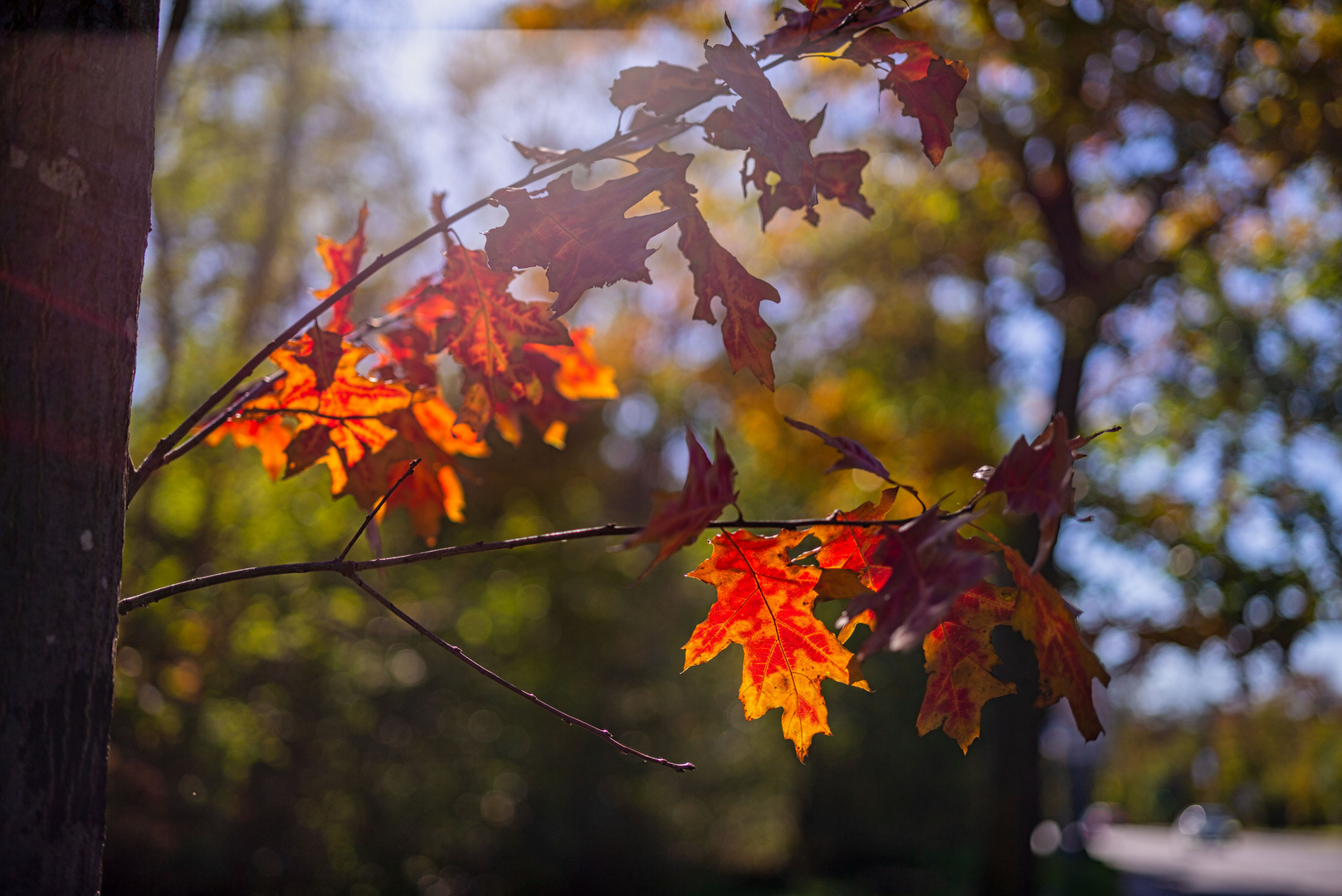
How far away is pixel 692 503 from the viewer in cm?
93

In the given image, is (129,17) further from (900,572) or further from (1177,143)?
(1177,143)

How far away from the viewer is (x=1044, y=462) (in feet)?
3.05

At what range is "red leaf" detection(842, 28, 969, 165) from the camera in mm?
1241

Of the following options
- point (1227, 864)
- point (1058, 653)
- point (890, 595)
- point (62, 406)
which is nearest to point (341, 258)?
point (62, 406)

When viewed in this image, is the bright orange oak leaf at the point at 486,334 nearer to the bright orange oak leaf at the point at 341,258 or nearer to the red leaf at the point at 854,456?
the bright orange oak leaf at the point at 341,258

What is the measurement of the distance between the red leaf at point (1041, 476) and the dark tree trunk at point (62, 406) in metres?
0.97

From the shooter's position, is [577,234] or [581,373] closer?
[577,234]

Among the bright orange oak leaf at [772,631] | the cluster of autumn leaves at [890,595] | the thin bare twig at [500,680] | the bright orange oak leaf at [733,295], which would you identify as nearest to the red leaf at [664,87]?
the bright orange oak leaf at [733,295]

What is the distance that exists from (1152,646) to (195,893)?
705 cm

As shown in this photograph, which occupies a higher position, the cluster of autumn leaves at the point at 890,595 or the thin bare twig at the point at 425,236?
the thin bare twig at the point at 425,236

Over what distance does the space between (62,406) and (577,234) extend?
1.95 feet

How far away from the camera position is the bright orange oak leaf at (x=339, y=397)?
135 centimetres

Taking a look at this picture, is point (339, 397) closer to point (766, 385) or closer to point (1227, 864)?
point (766, 385)

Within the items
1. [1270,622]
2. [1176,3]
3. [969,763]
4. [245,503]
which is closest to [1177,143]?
[1176,3]
